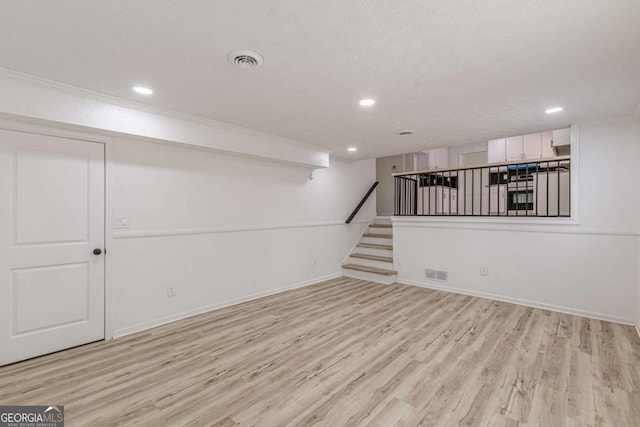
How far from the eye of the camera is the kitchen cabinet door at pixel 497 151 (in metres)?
6.36

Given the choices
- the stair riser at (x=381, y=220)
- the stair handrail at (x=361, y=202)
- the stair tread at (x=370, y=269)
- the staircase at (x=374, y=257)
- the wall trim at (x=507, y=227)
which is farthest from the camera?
the stair riser at (x=381, y=220)

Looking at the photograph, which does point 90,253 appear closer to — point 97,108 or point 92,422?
point 97,108

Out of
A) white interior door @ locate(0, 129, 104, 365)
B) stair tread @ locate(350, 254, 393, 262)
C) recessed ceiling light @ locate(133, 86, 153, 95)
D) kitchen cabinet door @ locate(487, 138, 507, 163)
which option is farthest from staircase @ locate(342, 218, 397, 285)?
recessed ceiling light @ locate(133, 86, 153, 95)

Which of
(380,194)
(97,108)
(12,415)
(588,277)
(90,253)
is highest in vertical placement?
(97,108)

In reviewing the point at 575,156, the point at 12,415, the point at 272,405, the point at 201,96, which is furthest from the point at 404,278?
the point at 12,415

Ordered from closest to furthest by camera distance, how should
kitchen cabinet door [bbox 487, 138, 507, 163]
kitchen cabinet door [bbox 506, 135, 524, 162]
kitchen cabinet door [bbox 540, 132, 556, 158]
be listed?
kitchen cabinet door [bbox 540, 132, 556, 158], kitchen cabinet door [bbox 506, 135, 524, 162], kitchen cabinet door [bbox 487, 138, 507, 163]

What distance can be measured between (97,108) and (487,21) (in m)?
3.14

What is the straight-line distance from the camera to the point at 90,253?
291cm

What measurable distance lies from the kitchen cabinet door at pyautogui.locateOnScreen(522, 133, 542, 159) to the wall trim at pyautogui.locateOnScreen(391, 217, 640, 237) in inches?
109

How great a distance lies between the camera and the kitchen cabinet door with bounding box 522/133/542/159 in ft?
19.7

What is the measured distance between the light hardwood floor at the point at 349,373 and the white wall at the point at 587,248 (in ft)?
0.98

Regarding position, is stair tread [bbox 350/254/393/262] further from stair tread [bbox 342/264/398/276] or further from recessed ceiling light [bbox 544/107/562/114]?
recessed ceiling light [bbox 544/107/562/114]

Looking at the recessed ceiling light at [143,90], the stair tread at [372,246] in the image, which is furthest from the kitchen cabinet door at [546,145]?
the recessed ceiling light at [143,90]

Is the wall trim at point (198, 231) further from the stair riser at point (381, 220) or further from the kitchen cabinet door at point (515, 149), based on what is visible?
the kitchen cabinet door at point (515, 149)
